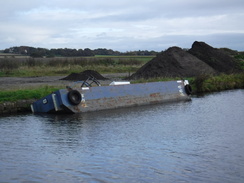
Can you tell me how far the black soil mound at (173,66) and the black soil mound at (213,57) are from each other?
2.27 meters

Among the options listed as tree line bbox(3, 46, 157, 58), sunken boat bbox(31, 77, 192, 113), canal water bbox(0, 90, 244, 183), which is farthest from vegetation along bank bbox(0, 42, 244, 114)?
tree line bbox(3, 46, 157, 58)

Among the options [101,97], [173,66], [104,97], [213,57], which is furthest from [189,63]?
[101,97]

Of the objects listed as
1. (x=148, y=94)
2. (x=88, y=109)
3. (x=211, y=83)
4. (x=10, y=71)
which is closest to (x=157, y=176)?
(x=88, y=109)

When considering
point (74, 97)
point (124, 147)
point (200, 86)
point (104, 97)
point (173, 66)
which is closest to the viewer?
point (124, 147)

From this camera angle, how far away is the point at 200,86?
2811 cm

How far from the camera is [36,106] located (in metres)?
18.6

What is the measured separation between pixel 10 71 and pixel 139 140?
28435 mm

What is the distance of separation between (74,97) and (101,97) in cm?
164

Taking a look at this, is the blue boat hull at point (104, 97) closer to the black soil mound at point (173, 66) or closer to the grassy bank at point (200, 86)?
the grassy bank at point (200, 86)

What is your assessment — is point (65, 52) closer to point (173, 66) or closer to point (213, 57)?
point (213, 57)

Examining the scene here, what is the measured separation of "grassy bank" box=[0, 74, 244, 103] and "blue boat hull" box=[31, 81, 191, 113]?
1233mm

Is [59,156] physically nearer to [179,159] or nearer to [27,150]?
[27,150]

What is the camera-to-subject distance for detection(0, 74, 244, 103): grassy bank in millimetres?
19312

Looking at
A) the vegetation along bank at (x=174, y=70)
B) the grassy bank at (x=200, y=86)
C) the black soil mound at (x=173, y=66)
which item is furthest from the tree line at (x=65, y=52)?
the grassy bank at (x=200, y=86)
